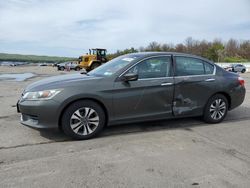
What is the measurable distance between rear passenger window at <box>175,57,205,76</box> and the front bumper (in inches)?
96.8

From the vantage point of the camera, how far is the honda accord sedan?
4543 mm

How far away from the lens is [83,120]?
15.3ft

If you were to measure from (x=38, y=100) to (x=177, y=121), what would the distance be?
9.95 ft

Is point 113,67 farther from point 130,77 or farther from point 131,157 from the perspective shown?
point 131,157

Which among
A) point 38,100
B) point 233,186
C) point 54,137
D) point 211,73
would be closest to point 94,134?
point 54,137

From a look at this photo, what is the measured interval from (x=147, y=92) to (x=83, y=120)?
129cm

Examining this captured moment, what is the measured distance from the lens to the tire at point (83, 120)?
15.0ft

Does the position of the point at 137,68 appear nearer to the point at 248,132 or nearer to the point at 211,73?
the point at 211,73

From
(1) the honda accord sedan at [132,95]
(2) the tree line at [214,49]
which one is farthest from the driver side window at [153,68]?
(2) the tree line at [214,49]

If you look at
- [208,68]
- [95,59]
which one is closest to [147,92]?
[208,68]

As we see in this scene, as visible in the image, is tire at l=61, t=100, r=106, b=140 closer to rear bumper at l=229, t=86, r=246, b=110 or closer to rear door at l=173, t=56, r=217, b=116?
rear door at l=173, t=56, r=217, b=116

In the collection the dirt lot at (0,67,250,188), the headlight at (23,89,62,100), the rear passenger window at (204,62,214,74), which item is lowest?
the dirt lot at (0,67,250,188)

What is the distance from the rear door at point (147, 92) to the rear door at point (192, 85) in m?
0.17

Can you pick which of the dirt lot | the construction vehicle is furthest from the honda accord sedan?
the construction vehicle
